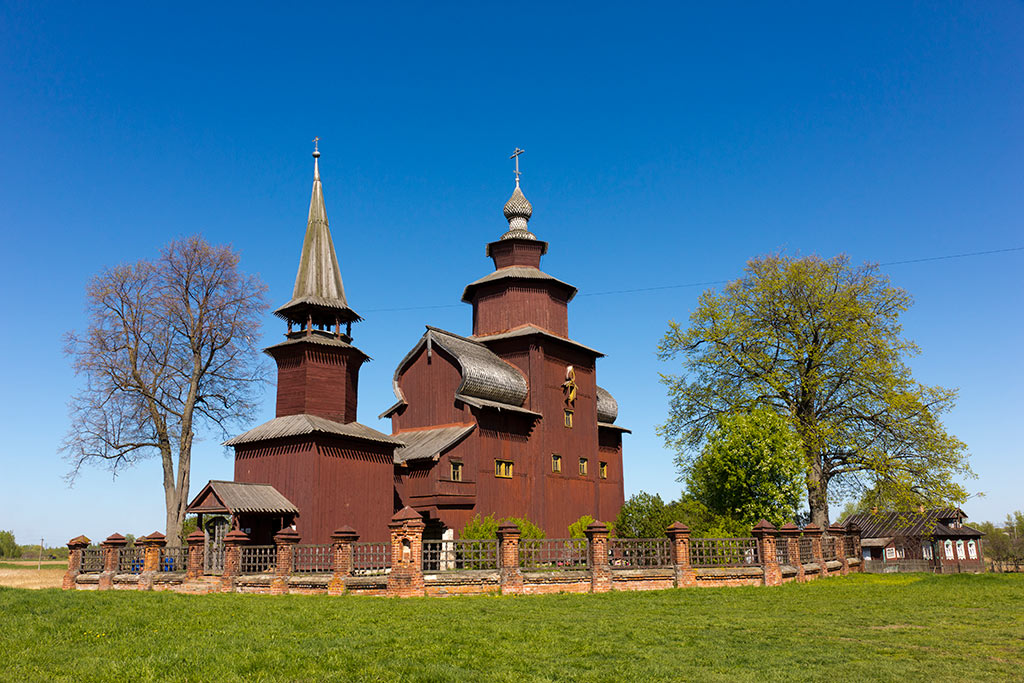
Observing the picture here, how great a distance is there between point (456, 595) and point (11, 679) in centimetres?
1143

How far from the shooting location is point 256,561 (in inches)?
845

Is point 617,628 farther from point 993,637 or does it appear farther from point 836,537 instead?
point 836,537

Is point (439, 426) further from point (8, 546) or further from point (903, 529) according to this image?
point (8, 546)

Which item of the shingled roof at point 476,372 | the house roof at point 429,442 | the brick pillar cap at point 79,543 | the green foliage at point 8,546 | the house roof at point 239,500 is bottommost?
the green foliage at point 8,546

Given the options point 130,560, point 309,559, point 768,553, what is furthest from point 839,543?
point 130,560

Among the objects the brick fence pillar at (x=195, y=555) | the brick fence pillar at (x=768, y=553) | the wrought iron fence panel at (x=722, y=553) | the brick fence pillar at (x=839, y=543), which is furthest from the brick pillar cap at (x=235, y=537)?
the brick fence pillar at (x=839, y=543)

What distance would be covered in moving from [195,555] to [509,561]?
9502 mm

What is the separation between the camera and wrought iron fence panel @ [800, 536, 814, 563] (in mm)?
26000

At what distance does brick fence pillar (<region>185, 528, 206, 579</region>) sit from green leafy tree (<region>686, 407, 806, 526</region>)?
60.6ft

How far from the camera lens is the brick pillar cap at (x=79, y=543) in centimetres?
2502

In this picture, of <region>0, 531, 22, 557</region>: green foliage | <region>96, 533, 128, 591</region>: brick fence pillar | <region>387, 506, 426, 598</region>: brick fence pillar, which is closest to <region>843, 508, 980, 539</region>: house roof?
<region>387, 506, 426, 598</region>: brick fence pillar

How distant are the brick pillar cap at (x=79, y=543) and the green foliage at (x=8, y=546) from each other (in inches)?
1866

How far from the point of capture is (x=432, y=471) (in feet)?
94.4

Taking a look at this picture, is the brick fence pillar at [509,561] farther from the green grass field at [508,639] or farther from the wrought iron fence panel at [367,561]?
the wrought iron fence panel at [367,561]
